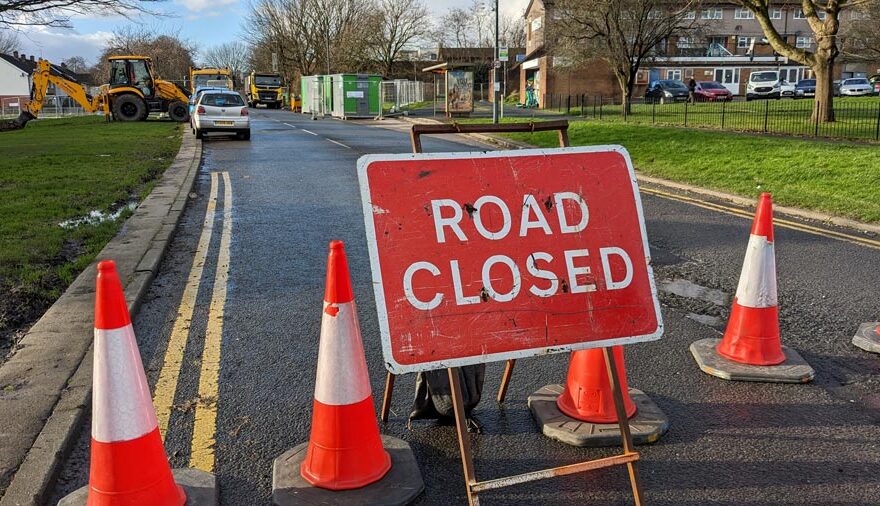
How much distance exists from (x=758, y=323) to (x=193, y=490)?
3.29 meters

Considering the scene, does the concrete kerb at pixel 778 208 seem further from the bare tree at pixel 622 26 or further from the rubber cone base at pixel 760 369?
the bare tree at pixel 622 26

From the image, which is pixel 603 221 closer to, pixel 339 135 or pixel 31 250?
pixel 31 250

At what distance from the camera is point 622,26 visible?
97.9 ft

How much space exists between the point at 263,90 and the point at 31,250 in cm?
5243

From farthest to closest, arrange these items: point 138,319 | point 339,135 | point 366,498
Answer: point 339,135, point 138,319, point 366,498

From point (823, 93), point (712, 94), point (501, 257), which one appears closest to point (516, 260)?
point (501, 257)

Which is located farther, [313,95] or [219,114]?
[313,95]

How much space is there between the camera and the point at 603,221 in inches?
122

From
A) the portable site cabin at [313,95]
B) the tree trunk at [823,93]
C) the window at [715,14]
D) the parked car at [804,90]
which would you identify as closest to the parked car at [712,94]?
the parked car at [804,90]

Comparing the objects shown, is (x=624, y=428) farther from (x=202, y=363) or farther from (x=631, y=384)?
(x=202, y=363)

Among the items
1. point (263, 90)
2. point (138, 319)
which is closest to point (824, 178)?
point (138, 319)

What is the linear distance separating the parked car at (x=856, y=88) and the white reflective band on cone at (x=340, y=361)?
4997 centimetres

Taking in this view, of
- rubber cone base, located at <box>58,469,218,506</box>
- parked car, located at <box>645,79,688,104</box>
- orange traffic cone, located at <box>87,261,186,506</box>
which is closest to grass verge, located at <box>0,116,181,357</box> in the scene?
rubber cone base, located at <box>58,469,218,506</box>

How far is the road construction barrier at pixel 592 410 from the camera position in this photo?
3359mm
